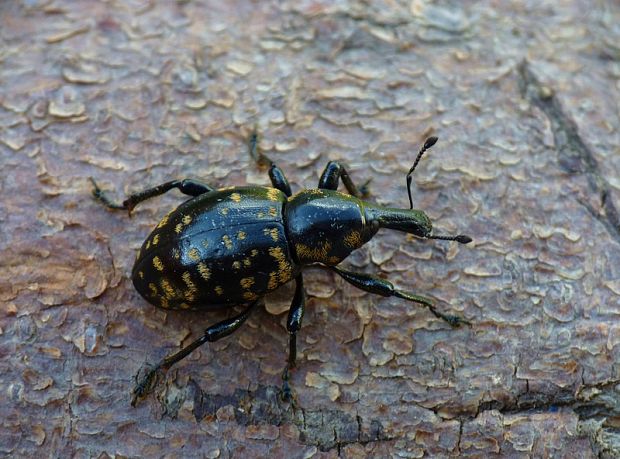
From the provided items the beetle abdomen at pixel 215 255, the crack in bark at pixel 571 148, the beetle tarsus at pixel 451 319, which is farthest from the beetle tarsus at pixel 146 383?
the crack in bark at pixel 571 148

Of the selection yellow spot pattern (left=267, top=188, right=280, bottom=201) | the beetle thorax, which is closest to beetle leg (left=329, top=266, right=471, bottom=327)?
the beetle thorax

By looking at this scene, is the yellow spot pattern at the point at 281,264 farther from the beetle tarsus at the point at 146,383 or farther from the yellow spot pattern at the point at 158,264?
the beetle tarsus at the point at 146,383

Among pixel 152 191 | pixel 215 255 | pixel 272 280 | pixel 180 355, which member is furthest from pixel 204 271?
pixel 152 191

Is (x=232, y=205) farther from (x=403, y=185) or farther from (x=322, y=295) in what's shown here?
(x=403, y=185)

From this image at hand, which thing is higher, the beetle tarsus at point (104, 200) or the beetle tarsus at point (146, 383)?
the beetle tarsus at point (104, 200)

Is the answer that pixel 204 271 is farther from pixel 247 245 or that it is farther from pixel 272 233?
pixel 272 233

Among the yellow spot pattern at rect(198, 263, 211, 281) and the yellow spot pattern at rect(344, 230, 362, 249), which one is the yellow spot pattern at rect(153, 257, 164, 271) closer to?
the yellow spot pattern at rect(198, 263, 211, 281)
